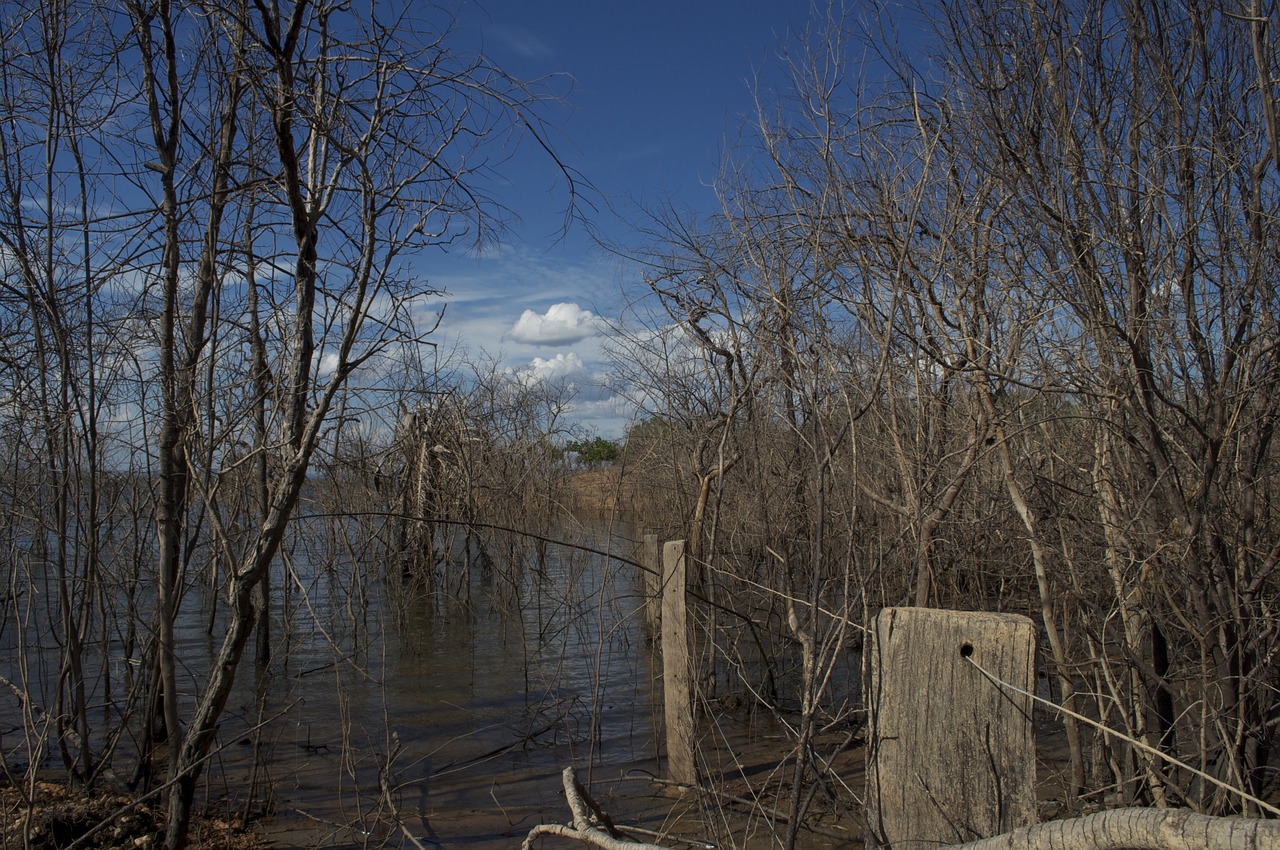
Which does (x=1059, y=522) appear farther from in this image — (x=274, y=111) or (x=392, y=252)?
(x=274, y=111)

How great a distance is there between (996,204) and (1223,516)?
5.00ft

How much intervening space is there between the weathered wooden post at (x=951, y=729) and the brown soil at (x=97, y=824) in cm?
344

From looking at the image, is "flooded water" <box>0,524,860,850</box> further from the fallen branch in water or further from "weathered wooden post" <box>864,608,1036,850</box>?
"weathered wooden post" <box>864,608,1036,850</box>

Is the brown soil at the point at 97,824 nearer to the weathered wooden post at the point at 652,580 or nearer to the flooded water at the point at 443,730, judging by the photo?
the flooded water at the point at 443,730

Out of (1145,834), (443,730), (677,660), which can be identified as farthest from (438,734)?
(1145,834)

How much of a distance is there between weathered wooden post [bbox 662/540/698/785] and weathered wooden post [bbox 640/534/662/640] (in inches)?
4.2

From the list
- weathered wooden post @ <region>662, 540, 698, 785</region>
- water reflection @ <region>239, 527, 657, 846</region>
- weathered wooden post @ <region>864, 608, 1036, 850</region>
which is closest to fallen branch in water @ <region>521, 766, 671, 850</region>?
weathered wooden post @ <region>864, 608, 1036, 850</region>

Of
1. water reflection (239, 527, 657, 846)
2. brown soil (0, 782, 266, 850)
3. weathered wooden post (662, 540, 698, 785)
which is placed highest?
weathered wooden post (662, 540, 698, 785)

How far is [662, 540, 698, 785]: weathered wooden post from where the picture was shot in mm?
5574

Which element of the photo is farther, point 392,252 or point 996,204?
point 996,204

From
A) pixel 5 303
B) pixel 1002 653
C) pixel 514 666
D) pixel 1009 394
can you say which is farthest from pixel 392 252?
pixel 514 666

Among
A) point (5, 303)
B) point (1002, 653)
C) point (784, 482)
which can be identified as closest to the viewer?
point (1002, 653)

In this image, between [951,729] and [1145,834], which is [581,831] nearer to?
[951,729]

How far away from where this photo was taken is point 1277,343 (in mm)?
3080
